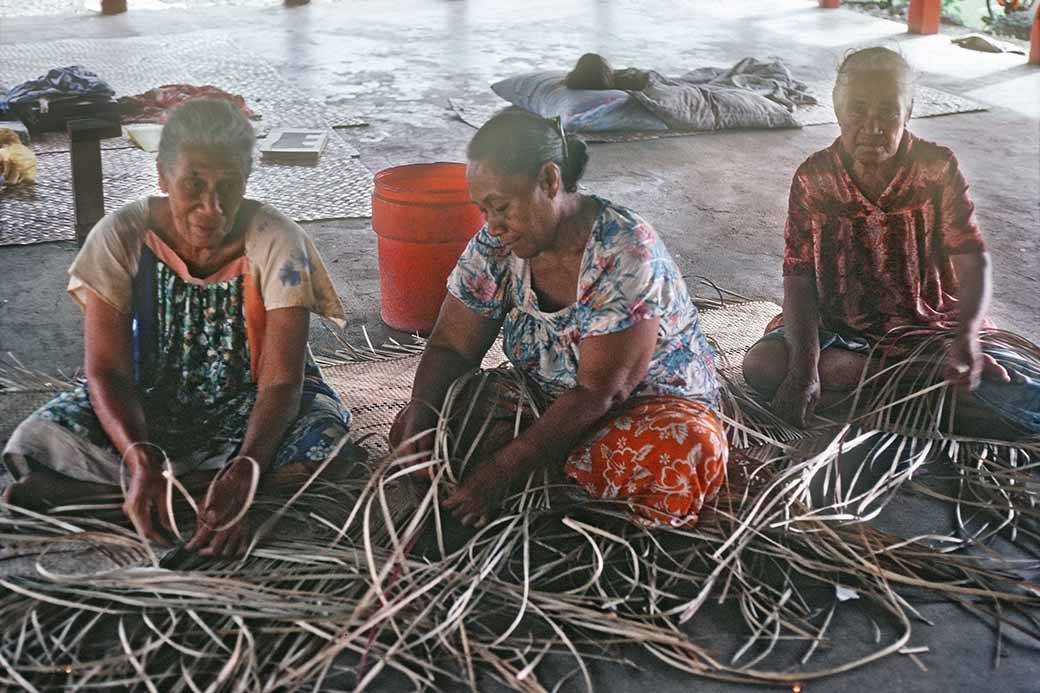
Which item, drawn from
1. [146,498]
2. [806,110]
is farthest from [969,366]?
[806,110]

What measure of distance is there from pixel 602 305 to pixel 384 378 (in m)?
1.12

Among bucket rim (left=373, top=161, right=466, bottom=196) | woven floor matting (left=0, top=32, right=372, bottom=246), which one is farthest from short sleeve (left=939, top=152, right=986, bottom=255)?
woven floor matting (left=0, top=32, right=372, bottom=246)

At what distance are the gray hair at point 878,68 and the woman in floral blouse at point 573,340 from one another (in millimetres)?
687

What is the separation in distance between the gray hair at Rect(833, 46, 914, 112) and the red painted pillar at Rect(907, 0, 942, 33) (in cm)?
789

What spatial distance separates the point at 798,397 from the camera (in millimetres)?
2803

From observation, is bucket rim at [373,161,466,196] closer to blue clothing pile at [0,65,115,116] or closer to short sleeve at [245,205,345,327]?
short sleeve at [245,205,345,327]

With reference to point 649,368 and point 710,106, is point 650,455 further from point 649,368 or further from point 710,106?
point 710,106

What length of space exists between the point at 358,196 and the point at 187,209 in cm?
277

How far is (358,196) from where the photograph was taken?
492 centimetres

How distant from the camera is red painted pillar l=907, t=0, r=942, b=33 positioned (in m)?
9.77

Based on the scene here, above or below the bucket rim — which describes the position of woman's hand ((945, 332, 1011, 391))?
below

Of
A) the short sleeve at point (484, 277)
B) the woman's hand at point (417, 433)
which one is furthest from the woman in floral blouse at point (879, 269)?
the woman's hand at point (417, 433)

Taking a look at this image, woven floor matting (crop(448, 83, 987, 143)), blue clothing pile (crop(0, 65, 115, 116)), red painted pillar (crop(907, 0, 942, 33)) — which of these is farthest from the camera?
red painted pillar (crop(907, 0, 942, 33))

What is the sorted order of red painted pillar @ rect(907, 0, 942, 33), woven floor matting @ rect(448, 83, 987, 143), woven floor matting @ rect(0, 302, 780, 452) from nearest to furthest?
woven floor matting @ rect(0, 302, 780, 452) < woven floor matting @ rect(448, 83, 987, 143) < red painted pillar @ rect(907, 0, 942, 33)
